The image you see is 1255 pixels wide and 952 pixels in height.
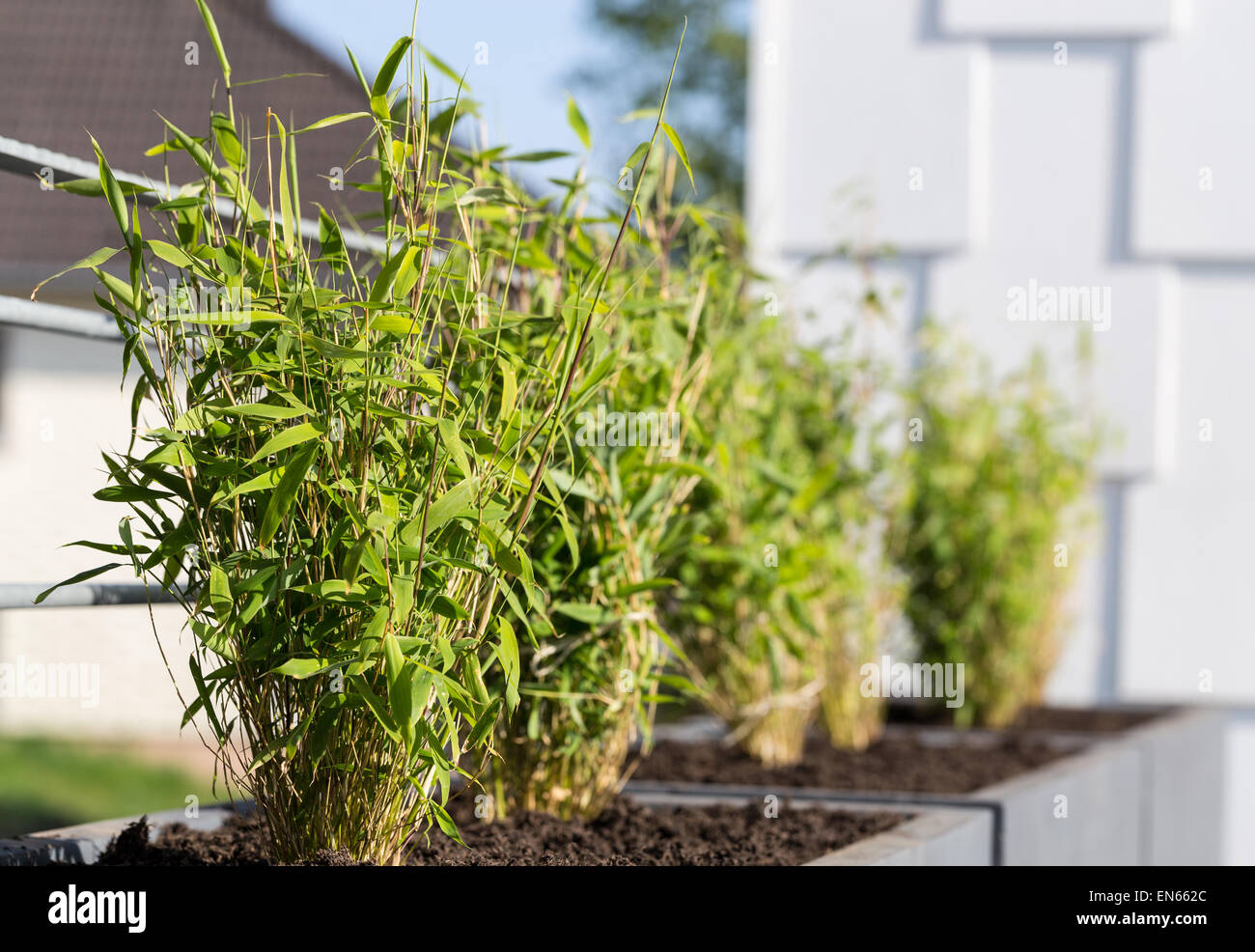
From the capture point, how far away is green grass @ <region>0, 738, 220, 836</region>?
7551 mm

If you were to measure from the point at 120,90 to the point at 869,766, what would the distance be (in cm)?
880

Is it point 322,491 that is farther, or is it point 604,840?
point 604,840

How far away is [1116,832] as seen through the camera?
369cm

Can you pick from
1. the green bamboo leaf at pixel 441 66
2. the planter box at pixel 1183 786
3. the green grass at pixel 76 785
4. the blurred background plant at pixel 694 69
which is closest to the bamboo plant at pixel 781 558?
the green bamboo leaf at pixel 441 66

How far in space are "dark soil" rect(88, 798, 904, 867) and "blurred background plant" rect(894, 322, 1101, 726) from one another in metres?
2.20

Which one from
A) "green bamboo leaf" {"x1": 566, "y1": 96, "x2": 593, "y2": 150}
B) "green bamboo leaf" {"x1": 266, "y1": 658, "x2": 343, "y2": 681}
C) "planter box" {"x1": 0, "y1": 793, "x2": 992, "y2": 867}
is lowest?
"planter box" {"x1": 0, "y1": 793, "x2": 992, "y2": 867}

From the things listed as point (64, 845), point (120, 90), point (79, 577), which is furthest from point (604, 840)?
point (120, 90)

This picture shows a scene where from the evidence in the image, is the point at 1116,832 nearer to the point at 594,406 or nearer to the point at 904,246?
the point at 594,406

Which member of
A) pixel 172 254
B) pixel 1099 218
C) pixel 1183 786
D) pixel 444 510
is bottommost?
pixel 1183 786

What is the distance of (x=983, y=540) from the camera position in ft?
15.3

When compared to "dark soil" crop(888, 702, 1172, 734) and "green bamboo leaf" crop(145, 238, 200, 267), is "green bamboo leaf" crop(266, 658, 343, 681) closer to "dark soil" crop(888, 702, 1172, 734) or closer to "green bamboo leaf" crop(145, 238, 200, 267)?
"green bamboo leaf" crop(145, 238, 200, 267)

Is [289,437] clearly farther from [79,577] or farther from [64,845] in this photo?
[64,845]

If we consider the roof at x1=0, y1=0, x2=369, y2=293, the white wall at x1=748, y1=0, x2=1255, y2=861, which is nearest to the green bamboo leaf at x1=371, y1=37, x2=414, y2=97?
the white wall at x1=748, y1=0, x2=1255, y2=861

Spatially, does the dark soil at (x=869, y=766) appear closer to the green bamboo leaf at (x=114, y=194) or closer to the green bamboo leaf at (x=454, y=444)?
the green bamboo leaf at (x=454, y=444)
